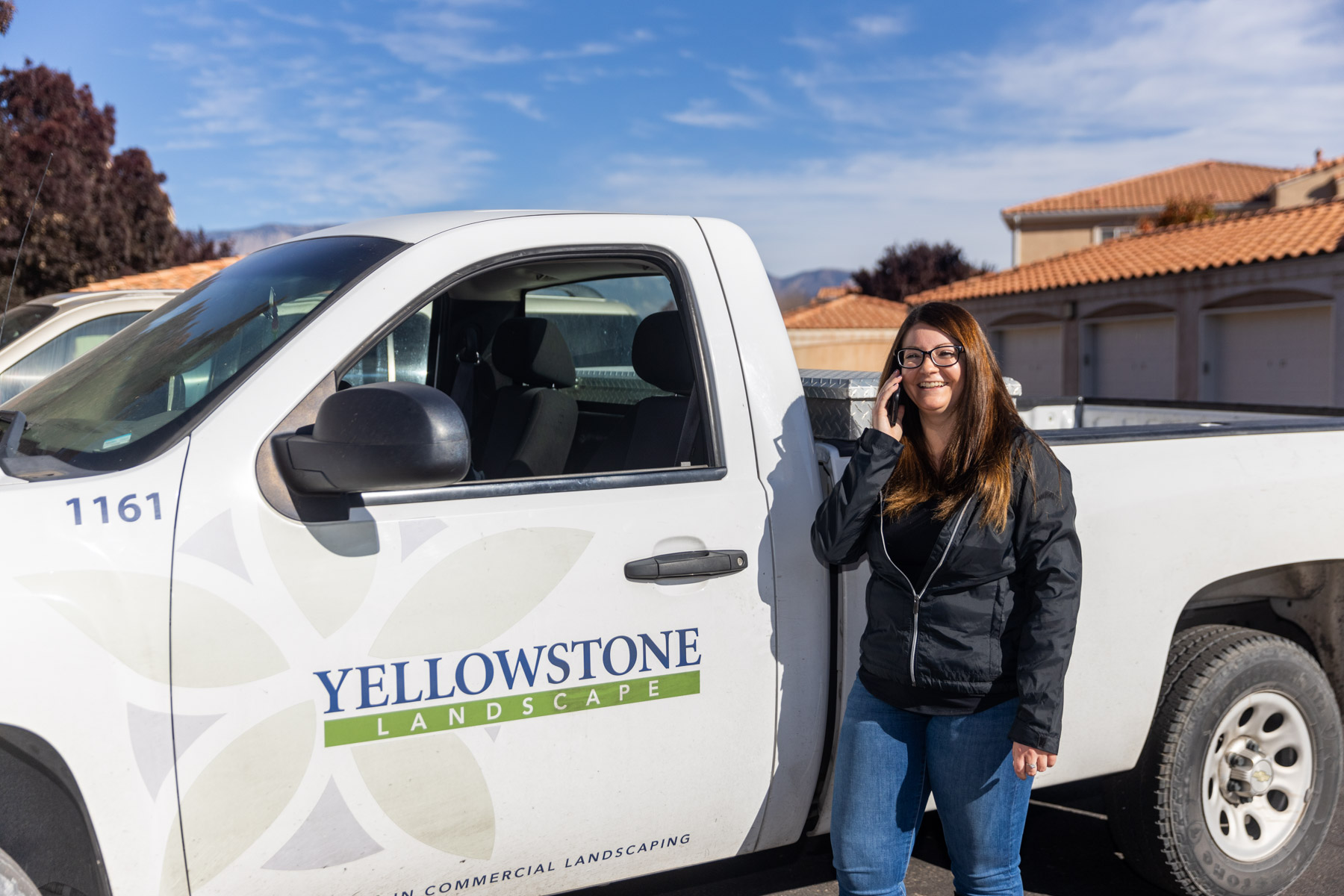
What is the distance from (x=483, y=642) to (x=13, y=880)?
0.88 meters

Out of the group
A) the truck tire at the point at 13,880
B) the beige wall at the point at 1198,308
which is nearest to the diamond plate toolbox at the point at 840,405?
the truck tire at the point at 13,880

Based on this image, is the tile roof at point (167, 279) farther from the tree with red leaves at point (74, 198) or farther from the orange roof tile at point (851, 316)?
the orange roof tile at point (851, 316)

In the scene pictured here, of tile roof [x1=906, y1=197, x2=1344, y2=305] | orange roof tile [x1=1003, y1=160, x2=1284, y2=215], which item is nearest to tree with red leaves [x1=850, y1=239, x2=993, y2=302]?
orange roof tile [x1=1003, y1=160, x2=1284, y2=215]

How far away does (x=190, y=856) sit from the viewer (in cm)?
202

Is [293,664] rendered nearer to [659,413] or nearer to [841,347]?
[659,413]

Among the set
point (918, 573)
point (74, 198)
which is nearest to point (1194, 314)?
point (74, 198)

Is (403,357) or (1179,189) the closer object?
(403,357)

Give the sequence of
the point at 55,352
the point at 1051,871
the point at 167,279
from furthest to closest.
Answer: the point at 167,279 < the point at 55,352 < the point at 1051,871

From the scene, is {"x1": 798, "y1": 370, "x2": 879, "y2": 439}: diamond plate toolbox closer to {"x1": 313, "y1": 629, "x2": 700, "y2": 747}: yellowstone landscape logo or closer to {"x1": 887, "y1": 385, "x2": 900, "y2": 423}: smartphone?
{"x1": 887, "y1": 385, "x2": 900, "y2": 423}: smartphone

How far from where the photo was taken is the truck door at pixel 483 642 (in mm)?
2057

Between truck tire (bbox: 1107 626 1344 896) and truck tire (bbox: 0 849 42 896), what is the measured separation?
268cm

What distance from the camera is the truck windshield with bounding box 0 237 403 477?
7.08 ft

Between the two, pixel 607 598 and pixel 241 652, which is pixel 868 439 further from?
pixel 241 652

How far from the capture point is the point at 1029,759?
2332mm
